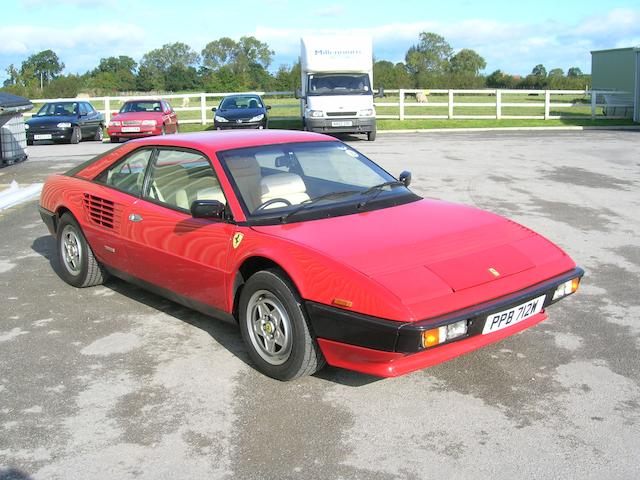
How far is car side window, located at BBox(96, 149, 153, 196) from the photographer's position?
5.41 metres

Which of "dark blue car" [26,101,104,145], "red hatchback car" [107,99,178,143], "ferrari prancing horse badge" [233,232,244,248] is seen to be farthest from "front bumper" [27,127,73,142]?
"ferrari prancing horse badge" [233,232,244,248]

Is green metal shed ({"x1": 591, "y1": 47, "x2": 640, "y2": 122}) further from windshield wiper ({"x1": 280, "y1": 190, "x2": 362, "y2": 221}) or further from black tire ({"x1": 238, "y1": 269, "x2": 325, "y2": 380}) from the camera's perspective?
black tire ({"x1": 238, "y1": 269, "x2": 325, "y2": 380})

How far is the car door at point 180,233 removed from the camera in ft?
14.8

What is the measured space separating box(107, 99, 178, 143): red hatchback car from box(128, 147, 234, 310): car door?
16.6 meters

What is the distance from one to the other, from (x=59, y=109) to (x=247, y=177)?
20.9 meters

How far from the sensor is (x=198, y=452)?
3332 millimetres

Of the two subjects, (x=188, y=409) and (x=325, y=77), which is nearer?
(x=188, y=409)

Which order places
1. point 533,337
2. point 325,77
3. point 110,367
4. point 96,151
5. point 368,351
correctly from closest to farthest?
point 368,351
point 110,367
point 533,337
point 96,151
point 325,77

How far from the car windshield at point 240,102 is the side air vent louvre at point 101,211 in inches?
717

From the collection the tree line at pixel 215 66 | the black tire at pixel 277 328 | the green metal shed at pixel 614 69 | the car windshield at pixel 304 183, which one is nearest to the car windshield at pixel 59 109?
the car windshield at pixel 304 183

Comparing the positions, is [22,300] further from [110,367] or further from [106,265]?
[110,367]

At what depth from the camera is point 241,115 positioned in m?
22.6

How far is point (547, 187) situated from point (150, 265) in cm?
825

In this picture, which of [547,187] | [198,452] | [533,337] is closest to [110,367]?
[198,452]
